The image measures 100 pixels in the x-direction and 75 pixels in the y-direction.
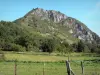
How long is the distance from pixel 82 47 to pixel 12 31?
5422cm

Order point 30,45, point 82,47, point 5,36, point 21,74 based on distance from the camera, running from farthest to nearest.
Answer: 1. point 82,47
2. point 5,36
3. point 30,45
4. point 21,74

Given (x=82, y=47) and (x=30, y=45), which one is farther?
(x=82, y=47)

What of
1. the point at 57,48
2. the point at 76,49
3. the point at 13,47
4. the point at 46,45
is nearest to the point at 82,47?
the point at 76,49

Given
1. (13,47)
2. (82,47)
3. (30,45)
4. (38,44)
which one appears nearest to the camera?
(13,47)

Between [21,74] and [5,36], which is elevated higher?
[5,36]

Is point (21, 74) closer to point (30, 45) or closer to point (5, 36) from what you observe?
point (30, 45)

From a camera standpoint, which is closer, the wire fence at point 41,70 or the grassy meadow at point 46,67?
the wire fence at point 41,70

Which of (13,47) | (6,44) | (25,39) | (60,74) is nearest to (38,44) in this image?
(25,39)

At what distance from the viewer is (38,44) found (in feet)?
511

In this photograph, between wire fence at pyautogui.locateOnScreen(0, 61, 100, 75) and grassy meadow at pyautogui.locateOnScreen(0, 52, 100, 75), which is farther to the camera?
grassy meadow at pyautogui.locateOnScreen(0, 52, 100, 75)

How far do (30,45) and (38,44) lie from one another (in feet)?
36.7

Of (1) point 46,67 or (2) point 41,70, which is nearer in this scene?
(2) point 41,70

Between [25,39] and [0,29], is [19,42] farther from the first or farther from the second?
[0,29]

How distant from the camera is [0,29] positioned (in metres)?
175
